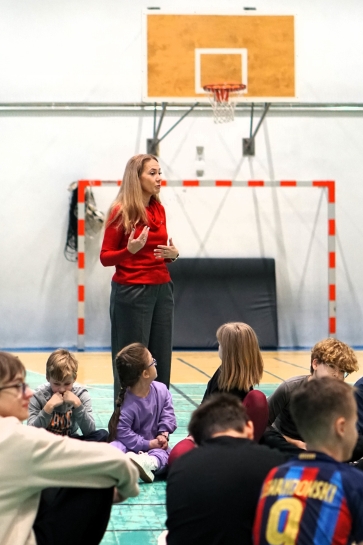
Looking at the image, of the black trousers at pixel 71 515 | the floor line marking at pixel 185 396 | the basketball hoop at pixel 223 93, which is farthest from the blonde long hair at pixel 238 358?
the basketball hoop at pixel 223 93

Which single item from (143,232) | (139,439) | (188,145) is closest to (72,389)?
(139,439)

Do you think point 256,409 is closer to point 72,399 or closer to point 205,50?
point 72,399

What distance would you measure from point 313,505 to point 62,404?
2.32 meters

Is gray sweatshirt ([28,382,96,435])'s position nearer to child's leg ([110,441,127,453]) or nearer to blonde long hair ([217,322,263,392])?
child's leg ([110,441,127,453])

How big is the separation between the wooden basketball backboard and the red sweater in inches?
185

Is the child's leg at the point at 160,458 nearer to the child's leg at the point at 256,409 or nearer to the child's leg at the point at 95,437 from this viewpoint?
the child's leg at the point at 95,437

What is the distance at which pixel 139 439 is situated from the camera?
405 cm

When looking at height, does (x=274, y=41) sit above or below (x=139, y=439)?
above

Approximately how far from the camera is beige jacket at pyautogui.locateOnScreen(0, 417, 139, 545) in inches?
84.0

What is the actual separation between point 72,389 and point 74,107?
6840mm

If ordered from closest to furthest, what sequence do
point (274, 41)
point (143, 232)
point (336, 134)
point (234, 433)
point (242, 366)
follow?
point (234, 433) → point (242, 366) → point (143, 232) → point (274, 41) → point (336, 134)

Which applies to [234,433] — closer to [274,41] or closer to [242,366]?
[242,366]

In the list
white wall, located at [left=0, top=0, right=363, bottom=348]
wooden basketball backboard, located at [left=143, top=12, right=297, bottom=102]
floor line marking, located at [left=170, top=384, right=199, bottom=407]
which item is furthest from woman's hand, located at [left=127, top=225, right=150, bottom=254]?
white wall, located at [left=0, top=0, right=363, bottom=348]

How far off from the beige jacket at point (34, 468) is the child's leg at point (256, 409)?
1.42m
